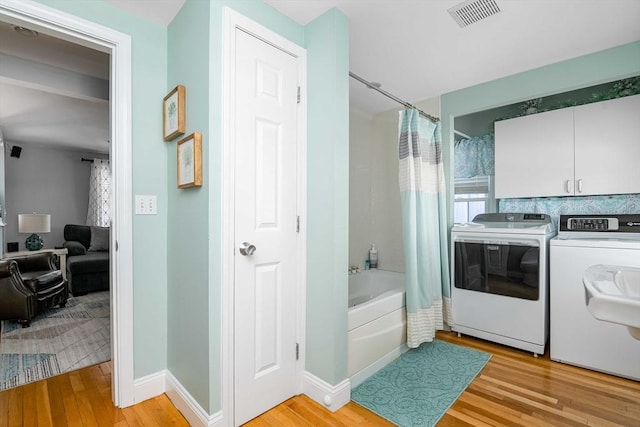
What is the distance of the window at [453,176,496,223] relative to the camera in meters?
3.36

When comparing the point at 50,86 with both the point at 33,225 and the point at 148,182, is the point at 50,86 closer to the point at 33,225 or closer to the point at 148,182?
the point at 148,182

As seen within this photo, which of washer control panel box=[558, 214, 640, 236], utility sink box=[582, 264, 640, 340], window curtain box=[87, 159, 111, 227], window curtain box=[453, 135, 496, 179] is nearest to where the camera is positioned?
utility sink box=[582, 264, 640, 340]

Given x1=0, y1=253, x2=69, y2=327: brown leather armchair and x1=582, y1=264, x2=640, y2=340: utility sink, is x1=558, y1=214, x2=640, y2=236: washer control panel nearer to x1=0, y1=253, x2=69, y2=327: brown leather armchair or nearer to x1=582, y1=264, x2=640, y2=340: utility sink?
x1=582, y1=264, x2=640, y2=340: utility sink

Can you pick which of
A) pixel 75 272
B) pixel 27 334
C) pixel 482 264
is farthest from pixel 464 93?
pixel 75 272

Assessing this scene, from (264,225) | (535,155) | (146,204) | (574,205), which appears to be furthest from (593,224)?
(146,204)

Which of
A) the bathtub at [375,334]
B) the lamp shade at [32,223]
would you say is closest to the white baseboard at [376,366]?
the bathtub at [375,334]

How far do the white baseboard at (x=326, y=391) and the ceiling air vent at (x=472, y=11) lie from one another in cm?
230

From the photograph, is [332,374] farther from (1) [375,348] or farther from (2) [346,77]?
(2) [346,77]

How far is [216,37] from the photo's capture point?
4.91 ft

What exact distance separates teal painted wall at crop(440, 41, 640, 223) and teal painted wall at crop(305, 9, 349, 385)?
1.59 meters

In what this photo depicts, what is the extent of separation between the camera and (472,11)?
182cm

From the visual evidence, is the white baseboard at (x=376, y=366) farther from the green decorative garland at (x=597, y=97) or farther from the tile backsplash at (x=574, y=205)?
the green decorative garland at (x=597, y=97)

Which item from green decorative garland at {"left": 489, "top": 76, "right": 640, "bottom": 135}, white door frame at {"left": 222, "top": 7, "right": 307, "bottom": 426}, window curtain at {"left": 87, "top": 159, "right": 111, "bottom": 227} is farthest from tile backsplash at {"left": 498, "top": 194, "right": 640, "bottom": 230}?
window curtain at {"left": 87, "top": 159, "right": 111, "bottom": 227}

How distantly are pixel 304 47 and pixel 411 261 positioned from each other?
1720 millimetres
